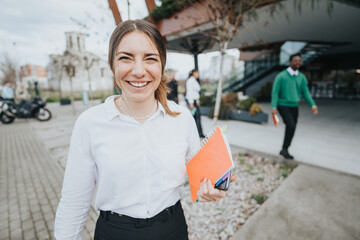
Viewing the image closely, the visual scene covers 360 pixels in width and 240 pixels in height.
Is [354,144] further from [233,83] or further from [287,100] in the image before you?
[233,83]

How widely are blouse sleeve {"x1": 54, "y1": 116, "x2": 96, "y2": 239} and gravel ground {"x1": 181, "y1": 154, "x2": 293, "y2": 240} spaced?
161cm

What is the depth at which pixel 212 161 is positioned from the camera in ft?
2.88

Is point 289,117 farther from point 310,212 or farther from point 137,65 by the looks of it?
point 137,65

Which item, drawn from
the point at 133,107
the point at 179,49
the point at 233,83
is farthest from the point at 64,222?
the point at 233,83

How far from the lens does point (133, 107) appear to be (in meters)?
1.04

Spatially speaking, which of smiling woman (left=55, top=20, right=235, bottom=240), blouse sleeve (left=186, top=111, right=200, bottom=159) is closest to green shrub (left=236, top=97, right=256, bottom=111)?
blouse sleeve (left=186, top=111, right=200, bottom=159)

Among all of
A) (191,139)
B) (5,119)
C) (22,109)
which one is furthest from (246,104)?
(5,119)

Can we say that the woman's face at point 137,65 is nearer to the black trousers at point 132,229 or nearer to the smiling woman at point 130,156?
the smiling woman at point 130,156

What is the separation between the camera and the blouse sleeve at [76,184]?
94cm

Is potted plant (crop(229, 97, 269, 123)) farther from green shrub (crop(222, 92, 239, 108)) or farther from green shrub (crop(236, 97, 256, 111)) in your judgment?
green shrub (crop(222, 92, 239, 108))

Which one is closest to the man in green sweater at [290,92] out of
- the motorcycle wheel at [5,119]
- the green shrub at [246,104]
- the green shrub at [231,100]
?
the green shrub at [246,104]

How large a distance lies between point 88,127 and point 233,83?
16044mm

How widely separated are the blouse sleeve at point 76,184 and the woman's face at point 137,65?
0.29 metres

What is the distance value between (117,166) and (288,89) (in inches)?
145
